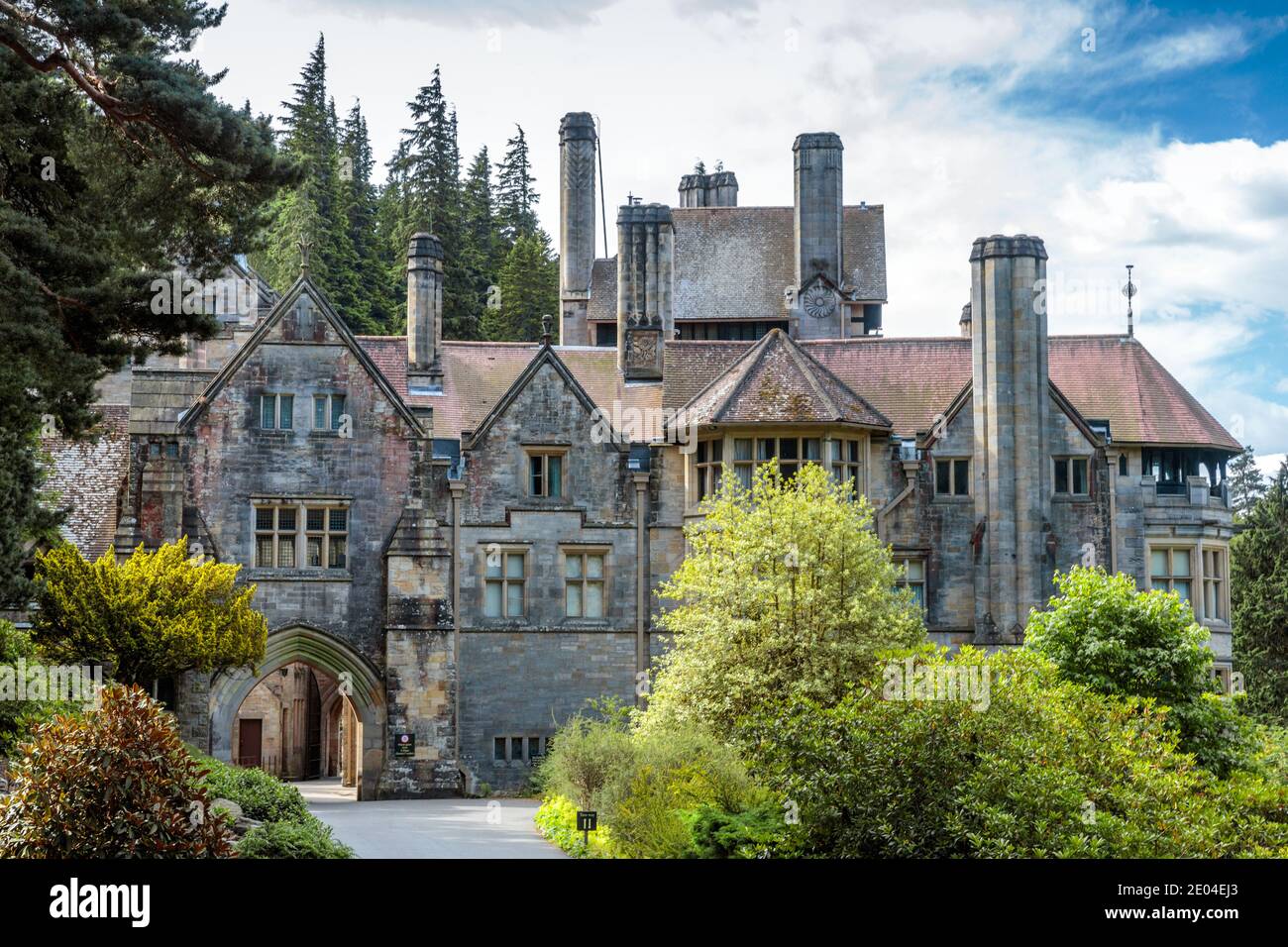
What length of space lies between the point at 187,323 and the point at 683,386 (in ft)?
63.6

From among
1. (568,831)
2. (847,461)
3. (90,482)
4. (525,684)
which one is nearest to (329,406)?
(90,482)

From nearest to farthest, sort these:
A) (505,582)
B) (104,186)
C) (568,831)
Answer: (104,186)
(568,831)
(505,582)

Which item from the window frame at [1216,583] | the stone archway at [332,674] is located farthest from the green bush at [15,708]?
the window frame at [1216,583]

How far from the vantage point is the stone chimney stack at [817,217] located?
54156 millimetres

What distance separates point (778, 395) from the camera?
3688 centimetres

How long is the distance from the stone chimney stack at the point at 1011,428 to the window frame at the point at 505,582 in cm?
1065

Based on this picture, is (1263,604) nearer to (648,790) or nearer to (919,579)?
(919,579)

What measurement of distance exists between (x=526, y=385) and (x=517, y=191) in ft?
143

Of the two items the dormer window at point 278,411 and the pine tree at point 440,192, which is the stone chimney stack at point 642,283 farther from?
the pine tree at point 440,192

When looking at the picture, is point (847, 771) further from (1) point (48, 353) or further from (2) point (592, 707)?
(2) point (592, 707)

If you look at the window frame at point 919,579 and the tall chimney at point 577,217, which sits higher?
the tall chimney at point 577,217
